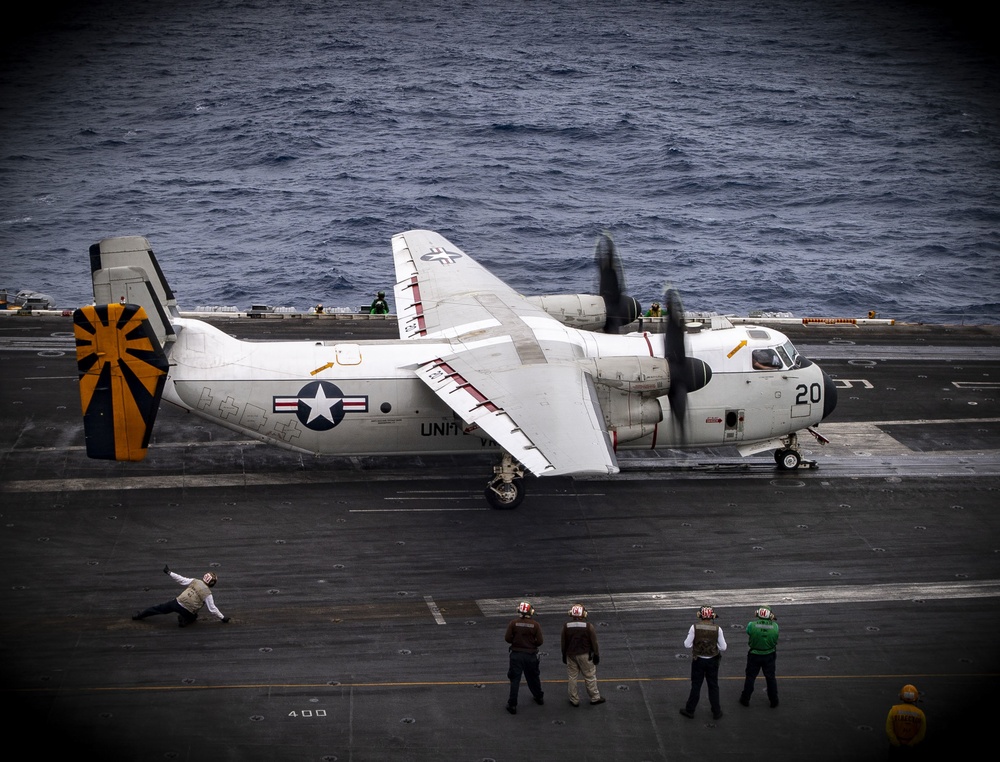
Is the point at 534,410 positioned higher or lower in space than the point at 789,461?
higher

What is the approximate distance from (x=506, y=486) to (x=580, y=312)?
959 cm

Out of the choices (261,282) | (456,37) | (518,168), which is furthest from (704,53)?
(261,282)

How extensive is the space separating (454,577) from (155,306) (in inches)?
573

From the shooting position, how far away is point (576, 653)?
88.3 feet

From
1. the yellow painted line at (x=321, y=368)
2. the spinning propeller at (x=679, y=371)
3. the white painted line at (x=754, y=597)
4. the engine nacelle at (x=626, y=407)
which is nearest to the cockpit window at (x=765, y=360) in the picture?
the spinning propeller at (x=679, y=371)

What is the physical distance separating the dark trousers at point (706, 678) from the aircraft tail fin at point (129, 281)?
2110cm

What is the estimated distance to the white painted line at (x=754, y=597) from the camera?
3291 cm

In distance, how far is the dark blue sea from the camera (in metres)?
87.6

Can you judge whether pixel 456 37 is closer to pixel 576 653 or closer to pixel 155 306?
pixel 155 306

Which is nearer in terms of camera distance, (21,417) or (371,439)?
(371,439)

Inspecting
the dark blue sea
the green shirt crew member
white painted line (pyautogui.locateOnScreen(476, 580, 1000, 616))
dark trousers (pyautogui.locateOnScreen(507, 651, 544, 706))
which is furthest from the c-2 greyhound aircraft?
the dark blue sea

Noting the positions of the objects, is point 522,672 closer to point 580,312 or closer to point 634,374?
point 634,374

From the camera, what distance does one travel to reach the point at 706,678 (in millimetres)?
27359

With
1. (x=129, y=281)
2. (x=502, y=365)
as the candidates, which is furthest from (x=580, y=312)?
(x=129, y=281)
